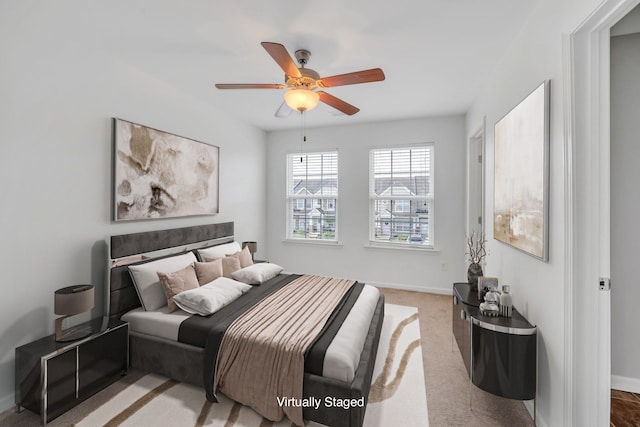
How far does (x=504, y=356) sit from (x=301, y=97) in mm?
2209

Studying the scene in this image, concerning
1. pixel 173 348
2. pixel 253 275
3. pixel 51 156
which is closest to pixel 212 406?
pixel 173 348

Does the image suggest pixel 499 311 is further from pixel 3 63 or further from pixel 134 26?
pixel 3 63

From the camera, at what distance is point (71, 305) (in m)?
1.91

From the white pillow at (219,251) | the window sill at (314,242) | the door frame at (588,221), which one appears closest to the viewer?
the door frame at (588,221)

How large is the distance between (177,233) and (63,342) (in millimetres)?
1422

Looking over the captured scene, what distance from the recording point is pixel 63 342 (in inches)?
74.8

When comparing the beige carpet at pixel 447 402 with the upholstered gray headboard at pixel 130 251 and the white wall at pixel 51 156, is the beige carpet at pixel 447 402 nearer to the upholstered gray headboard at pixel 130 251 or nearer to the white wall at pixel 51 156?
the white wall at pixel 51 156

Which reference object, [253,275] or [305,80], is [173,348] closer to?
[253,275]

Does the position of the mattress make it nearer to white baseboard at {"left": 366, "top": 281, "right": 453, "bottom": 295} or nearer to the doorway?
the doorway

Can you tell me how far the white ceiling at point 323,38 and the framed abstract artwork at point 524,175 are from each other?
682 mm

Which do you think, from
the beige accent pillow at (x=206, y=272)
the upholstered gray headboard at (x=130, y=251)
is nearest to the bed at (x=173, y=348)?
the upholstered gray headboard at (x=130, y=251)

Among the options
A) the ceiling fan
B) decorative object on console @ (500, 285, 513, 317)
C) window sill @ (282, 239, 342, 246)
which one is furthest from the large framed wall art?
decorative object on console @ (500, 285, 513, 317)

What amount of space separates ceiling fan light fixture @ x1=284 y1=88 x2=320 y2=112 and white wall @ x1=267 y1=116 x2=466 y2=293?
8.29 feet

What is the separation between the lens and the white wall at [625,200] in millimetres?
1879
